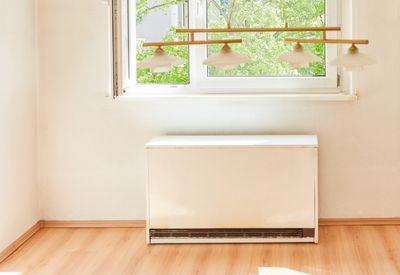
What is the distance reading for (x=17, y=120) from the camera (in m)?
4.35

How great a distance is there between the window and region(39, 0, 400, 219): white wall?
0.20m

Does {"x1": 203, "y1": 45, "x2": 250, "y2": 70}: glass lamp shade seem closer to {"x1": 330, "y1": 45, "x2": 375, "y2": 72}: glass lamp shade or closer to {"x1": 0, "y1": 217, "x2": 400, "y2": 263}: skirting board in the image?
{"x1": 330, "y1": 45, "x2": 375, "y2": 72}: glass lamp shade

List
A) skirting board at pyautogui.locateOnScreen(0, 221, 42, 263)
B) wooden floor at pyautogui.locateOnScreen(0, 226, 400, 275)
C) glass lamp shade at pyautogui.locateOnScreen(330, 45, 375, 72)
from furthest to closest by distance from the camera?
skirting board at pyautogui.locateOnScreen(0, 221, 42, 263)
wooden floor at pyautogui.locateOnScreen(0, 226, 400, 275)
glass lamp shade at pyautogui.locateOnScreen(330, 45, 375, 72)

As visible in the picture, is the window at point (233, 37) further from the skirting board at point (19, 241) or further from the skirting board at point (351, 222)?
the skirting board at point (19, 241)

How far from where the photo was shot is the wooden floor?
3840 millimetres

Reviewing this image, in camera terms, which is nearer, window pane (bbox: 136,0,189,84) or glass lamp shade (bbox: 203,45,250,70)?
glass lamp shade (bbox: 203,45,250,70)

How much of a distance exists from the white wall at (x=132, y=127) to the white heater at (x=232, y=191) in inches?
14.6

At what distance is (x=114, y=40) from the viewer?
4.59 meters

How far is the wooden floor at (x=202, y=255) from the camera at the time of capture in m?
3.84

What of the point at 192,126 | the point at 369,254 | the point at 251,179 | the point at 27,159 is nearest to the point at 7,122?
the point at 27,159

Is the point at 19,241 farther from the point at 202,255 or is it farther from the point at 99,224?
the point at 202,255

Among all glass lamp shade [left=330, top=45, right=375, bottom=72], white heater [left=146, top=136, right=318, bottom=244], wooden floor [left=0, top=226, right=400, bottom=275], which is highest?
glass lamp shade [left=330, top=45, right=375, bottom=72]

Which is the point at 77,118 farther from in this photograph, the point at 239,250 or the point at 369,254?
the point at 369,254

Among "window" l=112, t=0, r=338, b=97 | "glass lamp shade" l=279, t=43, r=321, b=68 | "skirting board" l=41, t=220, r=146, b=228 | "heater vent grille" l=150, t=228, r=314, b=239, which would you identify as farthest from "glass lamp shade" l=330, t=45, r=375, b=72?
"skirting board" l=41, t=220, r=146, b=228
